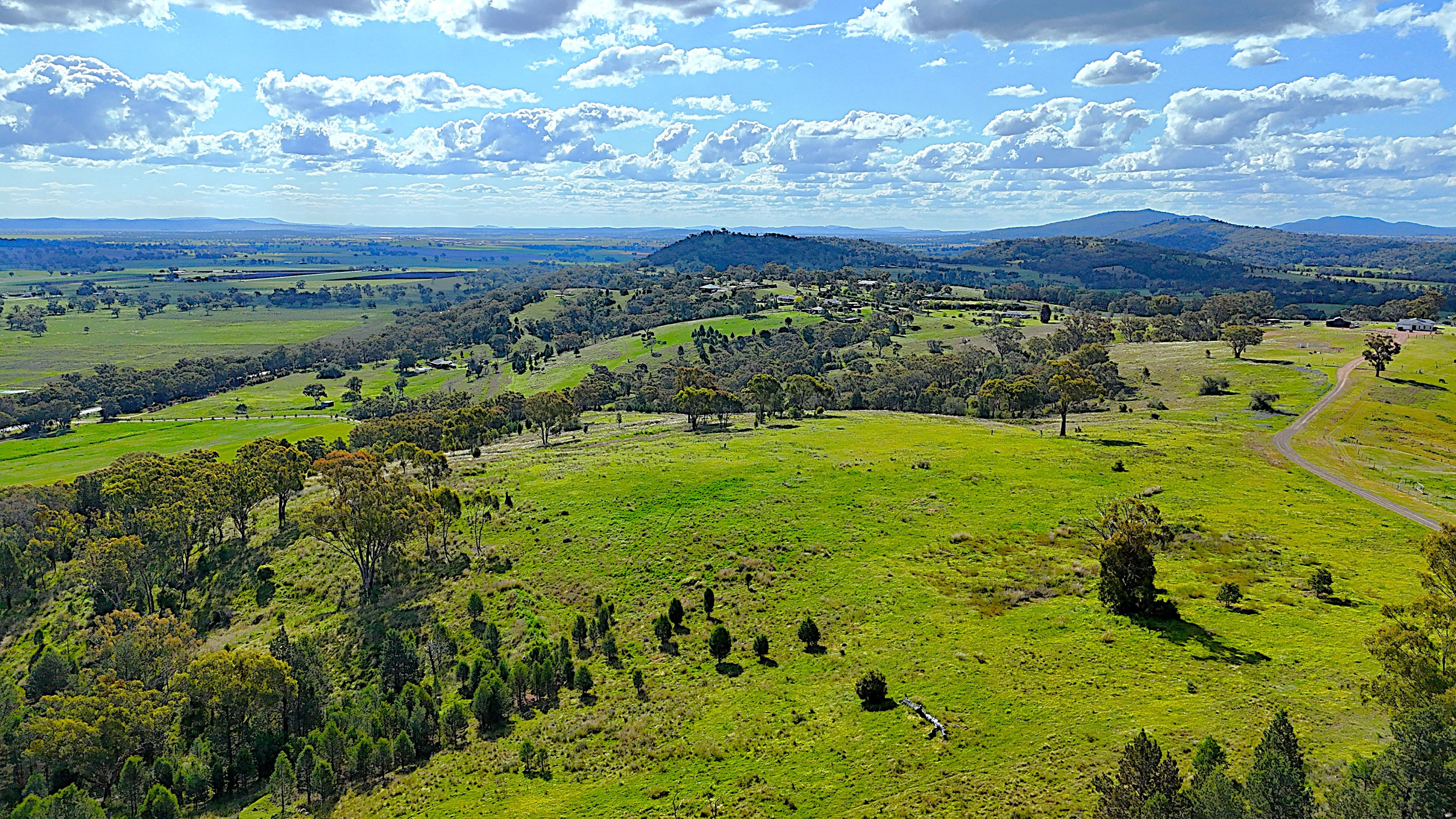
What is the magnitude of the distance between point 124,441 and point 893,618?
182197mm

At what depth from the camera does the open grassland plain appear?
33562 mm

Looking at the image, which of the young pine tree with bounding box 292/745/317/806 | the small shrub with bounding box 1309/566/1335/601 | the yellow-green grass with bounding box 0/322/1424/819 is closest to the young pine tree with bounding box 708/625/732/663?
the yellow-green grass with bounding box 0/322/1424/819

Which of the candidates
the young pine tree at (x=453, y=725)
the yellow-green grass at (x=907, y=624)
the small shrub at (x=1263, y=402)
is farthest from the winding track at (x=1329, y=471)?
the young pine tree at (x=453, y=725)

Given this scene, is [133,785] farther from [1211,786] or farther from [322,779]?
[1211,786]

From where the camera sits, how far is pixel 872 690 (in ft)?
127

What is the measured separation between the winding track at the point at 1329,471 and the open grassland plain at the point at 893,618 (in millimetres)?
2176

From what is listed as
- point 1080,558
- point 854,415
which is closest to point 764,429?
point 854,415

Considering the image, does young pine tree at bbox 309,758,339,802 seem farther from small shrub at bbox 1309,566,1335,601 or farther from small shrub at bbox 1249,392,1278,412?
small shrub at bbox 1249,392,1278,412

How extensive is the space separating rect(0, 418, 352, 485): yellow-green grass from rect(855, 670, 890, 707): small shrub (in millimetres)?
140464

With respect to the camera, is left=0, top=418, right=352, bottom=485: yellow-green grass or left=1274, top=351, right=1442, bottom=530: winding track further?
left=0, top=418, right=352, bottom=485: yellow-green grass

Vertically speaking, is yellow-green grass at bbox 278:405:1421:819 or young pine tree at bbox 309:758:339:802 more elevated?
yellow-green grass at bbox 278:405:1421:819

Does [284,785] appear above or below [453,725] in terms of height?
below

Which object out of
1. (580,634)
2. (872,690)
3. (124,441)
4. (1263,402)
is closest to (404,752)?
(580,634)

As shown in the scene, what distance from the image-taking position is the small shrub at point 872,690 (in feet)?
127
